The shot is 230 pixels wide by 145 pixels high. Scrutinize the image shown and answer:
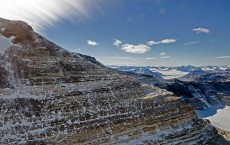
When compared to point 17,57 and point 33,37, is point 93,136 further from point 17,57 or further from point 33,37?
point 33,37

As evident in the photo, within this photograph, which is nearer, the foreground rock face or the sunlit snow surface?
the foreground rock face

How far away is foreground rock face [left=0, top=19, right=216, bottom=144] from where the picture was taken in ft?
130

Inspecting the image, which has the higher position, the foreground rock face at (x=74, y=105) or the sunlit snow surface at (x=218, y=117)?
the foreground rock face at (x=74, y=105)

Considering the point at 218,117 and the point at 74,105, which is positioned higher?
the point at 74,105

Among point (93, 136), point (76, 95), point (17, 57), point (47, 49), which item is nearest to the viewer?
point (93, 136)

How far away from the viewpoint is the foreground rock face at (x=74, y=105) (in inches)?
1555

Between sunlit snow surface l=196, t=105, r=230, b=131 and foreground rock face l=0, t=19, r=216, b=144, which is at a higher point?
foreground rock face l=0, t=19, r=216, b=144

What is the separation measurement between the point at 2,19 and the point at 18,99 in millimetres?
23414


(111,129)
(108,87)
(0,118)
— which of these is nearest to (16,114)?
(0,118)

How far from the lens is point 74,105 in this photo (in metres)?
44.2

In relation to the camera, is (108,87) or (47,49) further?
(47,49)

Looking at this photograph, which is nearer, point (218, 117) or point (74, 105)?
point (74, 105)

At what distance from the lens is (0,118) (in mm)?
38031

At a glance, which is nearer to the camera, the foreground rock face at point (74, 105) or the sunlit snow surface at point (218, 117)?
the foreground rock face at point (74, 105)
